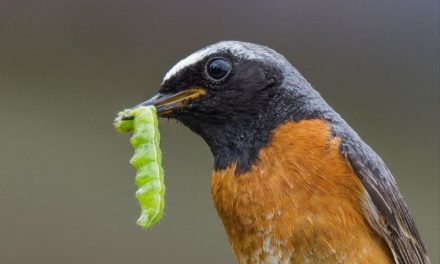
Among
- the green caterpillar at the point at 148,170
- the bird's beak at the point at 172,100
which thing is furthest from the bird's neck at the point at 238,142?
the green caterpillar at the point at 148,170

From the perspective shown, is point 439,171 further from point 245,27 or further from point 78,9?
point 78,9

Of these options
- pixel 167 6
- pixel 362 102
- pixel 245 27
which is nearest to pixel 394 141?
pixel 362 102

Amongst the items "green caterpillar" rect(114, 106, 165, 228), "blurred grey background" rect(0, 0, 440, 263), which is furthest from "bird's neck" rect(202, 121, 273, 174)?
"blurred grey background" rect(0, 0, 440, 263)

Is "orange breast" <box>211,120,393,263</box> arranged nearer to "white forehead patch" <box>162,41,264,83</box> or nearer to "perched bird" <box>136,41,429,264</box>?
"perched bird" <box>136,41,429,264</box>

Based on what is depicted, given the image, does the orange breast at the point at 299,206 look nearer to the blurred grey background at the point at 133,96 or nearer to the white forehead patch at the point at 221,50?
the white forehead patch at the point at 221,50

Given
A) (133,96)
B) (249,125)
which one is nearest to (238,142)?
(249,125)

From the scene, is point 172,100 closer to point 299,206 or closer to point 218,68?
point 218,68
